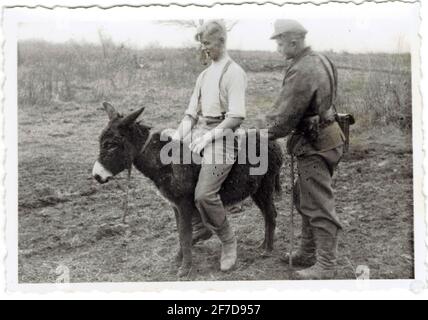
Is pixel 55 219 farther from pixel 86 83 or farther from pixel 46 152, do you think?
pixel 86 83

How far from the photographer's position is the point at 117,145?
4.20 metres

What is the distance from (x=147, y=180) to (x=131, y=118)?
1.83 feet

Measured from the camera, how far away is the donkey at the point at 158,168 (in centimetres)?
419

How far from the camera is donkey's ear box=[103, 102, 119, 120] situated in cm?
425

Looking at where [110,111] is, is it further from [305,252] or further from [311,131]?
[305,252]

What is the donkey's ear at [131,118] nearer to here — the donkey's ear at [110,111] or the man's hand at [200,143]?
the donkey's ear at [110,111]

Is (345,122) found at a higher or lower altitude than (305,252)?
higher

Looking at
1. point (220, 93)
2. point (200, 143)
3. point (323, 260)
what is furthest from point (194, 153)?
point (323, 260)

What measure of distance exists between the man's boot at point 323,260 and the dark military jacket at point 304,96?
67cm

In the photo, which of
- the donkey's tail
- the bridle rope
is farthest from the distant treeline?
the donkey's tail

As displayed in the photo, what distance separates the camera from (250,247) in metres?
4.38

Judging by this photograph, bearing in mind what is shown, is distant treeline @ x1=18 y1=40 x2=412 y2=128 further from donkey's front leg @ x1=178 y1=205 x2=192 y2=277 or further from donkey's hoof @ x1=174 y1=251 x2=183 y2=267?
donkey's hoof @ x1=174 y1=251 x2=183 y2=267

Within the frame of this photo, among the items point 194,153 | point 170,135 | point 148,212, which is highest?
point 170,135

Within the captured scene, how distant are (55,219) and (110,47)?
1.41m
